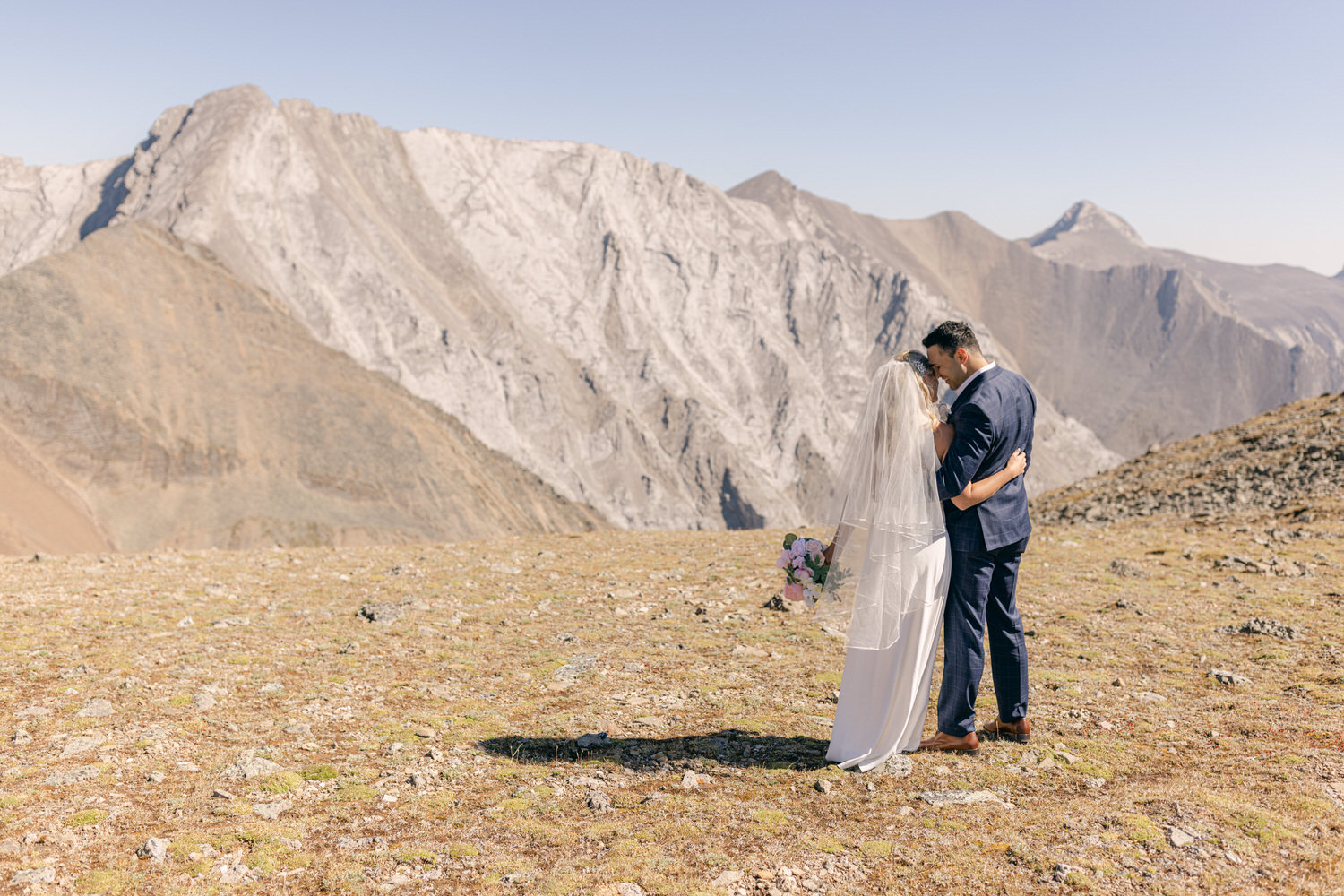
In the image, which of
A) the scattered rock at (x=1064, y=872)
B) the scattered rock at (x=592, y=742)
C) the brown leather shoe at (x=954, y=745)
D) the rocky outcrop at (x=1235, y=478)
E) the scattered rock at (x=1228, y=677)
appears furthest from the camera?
the rocky outcrop at (x=1235, y=478)

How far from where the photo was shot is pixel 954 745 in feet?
20.7

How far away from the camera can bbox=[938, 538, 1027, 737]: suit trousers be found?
242 inches

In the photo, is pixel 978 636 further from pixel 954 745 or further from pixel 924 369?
pixel 924 369

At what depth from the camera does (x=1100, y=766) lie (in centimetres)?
605

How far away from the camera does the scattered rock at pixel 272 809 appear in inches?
212

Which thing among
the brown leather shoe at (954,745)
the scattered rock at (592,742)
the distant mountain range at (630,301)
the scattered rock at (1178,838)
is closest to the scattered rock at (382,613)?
the scattered rock at (592,742)

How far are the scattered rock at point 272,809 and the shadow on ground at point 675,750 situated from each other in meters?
1.56

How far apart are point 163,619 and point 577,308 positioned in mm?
112428

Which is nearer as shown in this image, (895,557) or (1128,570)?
(895,557)

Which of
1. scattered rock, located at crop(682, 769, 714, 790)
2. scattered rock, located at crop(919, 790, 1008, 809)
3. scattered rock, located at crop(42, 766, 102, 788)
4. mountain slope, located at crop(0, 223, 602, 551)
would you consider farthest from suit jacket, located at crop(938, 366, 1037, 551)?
mountain slope, located at crop(0, 223, 602, 551)

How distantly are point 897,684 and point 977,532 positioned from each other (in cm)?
127

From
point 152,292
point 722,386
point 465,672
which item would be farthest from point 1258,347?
point 465,672

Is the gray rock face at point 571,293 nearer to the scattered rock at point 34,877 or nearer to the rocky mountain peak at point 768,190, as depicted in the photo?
the rocky mountain peak at point 768,190

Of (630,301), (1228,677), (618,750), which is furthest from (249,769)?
(630,301)
